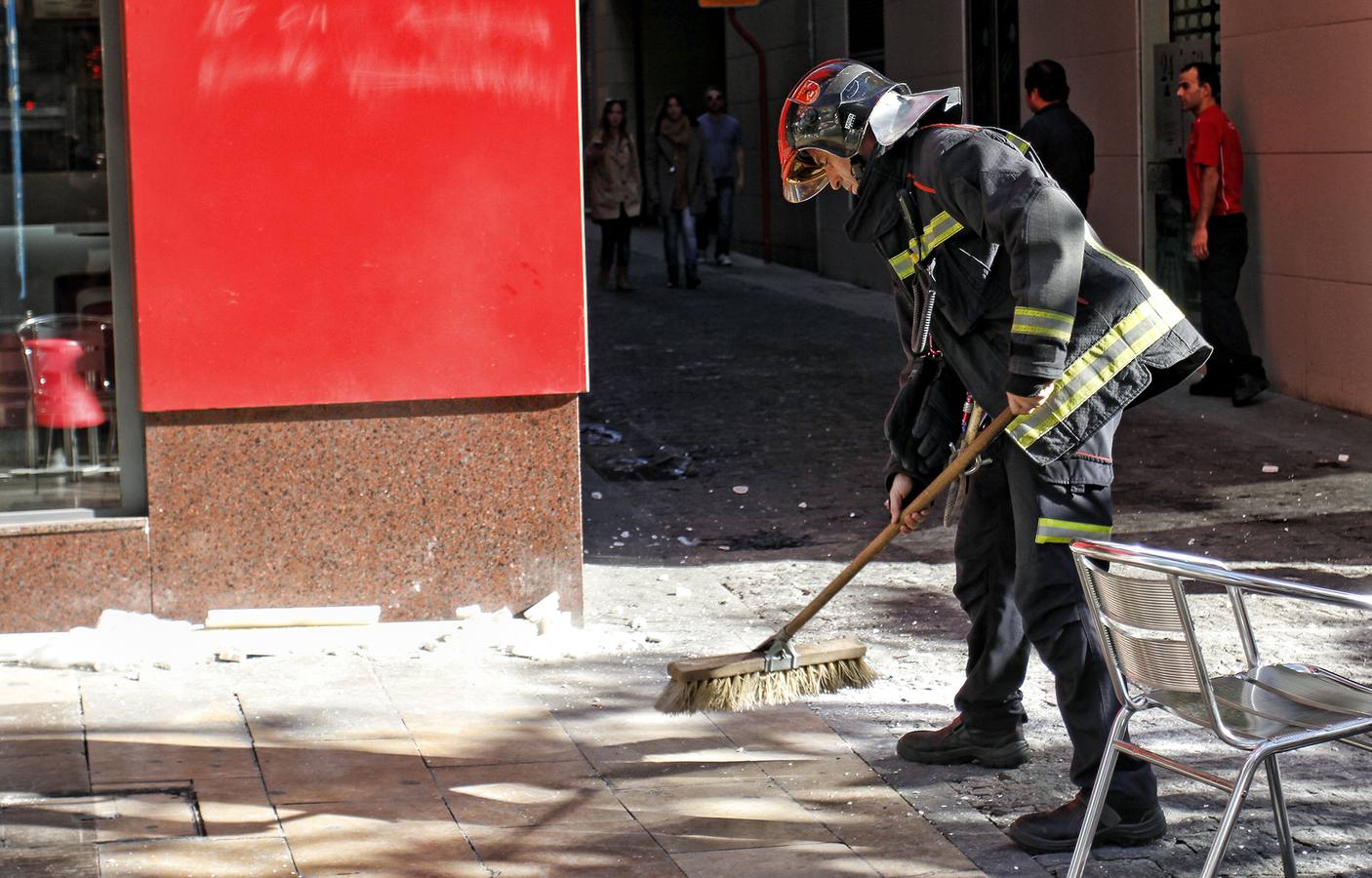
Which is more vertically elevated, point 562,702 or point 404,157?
point 404,157

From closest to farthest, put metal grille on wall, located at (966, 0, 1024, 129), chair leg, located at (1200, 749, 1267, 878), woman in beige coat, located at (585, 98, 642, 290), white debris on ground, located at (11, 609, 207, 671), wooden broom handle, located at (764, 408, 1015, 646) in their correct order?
chair leg, located at (1200, 749, 1267, 878), wooden broom handle, located at (764, 408, 1015, 646), white debris on ground, located at (11, 609, 207, 671), metal grille on wall, located at (966, 0, 1024, 129), woman in beige coat, located at (585, 98, 642, 290)

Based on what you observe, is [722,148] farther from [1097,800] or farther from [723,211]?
[1097,800]

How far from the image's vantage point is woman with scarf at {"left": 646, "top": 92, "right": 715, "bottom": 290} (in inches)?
695

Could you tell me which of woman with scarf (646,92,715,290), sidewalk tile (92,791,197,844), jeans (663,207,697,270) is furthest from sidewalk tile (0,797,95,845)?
jeans (663,207,697,270)

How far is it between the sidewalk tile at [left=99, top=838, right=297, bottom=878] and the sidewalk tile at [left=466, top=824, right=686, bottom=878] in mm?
462

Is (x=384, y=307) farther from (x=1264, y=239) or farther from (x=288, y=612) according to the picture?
(x=1264, y=239)

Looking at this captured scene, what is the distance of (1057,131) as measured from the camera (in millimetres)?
11320

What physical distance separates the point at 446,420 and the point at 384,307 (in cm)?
43

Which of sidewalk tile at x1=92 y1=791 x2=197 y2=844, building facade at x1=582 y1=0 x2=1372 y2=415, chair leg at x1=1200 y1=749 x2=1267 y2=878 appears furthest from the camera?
building facade at x1=582 y1=0 x2=1372 y2=415

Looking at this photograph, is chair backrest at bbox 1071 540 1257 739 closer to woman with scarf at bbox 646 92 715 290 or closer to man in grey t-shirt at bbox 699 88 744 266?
woman with scarf at bbox 646 92 715 290

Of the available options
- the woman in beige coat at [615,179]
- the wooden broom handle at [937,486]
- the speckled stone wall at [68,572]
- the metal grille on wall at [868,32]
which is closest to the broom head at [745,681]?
the wooden broom handle at [937,486]

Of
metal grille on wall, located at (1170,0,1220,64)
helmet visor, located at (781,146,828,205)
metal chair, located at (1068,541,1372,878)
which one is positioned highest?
metal grille on wall, located at (1170,0,1220,64)

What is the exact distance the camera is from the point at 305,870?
13.1ft

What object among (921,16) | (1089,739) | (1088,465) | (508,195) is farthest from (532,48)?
(921,16)
